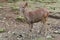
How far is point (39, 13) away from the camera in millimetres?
7426

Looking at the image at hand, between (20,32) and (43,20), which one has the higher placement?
(43,20)

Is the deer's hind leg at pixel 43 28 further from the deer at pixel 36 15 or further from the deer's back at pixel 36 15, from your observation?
the deer's back at pixel 36 15

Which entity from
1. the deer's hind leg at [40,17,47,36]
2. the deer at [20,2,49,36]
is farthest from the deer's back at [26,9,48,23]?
the deer's hind leg at [40,17,47,36]

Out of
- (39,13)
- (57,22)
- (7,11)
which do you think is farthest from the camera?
(7,11)

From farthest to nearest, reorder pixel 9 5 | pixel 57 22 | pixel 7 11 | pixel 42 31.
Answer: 1. pixel 9 5
2. pixel 7 11
3. pixel 57 22
4. pixel 42 31

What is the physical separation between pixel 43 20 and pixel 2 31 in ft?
5.08

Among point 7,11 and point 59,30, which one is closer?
point 59,30

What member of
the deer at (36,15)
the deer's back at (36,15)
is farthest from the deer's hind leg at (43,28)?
the deer's back at (36,15)

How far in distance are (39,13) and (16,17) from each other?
2131 mm

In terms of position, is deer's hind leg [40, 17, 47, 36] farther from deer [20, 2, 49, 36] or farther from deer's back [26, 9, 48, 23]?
deer's back [26, 9, 48, 23]

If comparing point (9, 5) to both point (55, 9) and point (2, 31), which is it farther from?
point (2, 31)

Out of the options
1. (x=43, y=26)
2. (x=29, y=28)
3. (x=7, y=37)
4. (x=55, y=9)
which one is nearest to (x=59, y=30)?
(x=43, y=26)

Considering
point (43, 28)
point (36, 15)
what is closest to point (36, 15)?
point (36, 15)

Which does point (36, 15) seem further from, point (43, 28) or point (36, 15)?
point (43, 28)
